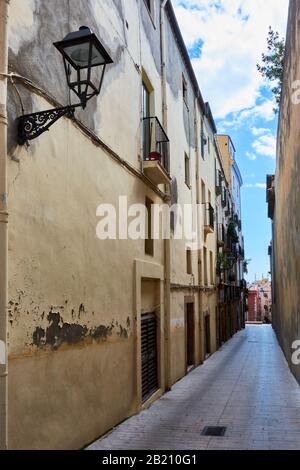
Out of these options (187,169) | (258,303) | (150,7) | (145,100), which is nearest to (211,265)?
(187,169)

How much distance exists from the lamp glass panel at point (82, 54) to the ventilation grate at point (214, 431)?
5994 millimetres

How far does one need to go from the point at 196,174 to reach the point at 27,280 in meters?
13.8

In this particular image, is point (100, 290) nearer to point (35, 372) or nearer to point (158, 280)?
point (35, 372)

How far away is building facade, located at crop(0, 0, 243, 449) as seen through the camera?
5164 millimetres

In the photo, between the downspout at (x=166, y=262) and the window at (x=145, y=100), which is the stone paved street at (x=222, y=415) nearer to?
the downspout at (x=166, y=262)

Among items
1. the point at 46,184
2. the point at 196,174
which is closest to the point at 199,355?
the point at 196,174

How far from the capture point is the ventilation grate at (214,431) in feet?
25.9

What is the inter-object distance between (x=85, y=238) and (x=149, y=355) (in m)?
4.82

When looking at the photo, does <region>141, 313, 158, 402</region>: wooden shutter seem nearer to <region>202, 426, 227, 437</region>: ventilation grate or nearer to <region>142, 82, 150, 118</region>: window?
<region>202, 426, 227, 437</region>: ventilation grate

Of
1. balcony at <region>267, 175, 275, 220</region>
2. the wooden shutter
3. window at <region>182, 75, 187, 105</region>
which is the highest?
window at <region>182, 75, 187, 105</region>

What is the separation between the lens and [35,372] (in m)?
5.47

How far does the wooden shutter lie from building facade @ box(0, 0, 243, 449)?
0.04 meters

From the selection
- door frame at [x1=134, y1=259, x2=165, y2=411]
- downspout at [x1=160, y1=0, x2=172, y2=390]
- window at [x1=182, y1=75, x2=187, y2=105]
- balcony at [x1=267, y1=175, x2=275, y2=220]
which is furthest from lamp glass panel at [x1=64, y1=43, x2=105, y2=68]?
balcony at [x1=267, y1=175, x2=275, y2=220]

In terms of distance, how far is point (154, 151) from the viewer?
1078 centimetres
